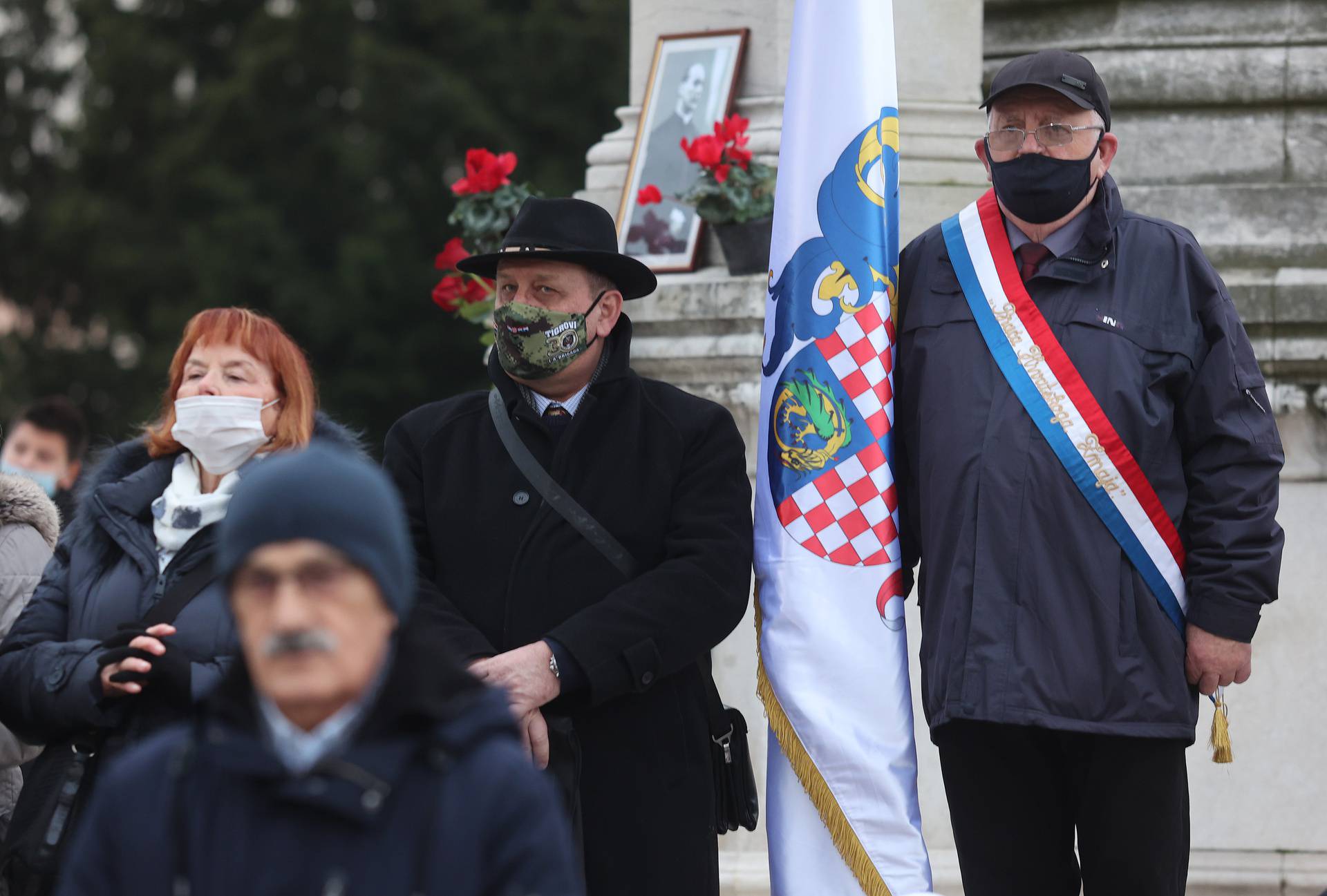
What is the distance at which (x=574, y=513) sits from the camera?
3.97 metres

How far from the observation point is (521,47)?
19828 mm

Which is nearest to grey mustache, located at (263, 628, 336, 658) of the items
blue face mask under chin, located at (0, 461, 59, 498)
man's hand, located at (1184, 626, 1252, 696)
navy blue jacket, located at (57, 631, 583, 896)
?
navy blue jacket, located at (57, 631, 583, 896)

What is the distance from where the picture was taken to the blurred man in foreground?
2225 millimetres

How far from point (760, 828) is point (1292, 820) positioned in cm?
148

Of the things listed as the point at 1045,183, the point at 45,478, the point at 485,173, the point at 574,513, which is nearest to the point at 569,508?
the point at 574,513

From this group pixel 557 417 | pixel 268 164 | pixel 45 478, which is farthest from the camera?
pixel 268 164

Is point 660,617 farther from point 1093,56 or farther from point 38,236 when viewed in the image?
point 38,236

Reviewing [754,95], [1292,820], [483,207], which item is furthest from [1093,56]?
[1292,820]

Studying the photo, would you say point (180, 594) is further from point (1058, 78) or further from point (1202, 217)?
point (1202, 217)

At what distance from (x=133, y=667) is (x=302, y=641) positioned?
5.09ft

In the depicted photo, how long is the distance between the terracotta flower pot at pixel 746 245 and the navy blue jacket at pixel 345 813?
11.8ft

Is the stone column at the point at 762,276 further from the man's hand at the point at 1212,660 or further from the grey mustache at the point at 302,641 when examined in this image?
the grey mustache at the point at 302,641

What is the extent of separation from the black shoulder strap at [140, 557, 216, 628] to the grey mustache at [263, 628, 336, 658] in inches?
65.8

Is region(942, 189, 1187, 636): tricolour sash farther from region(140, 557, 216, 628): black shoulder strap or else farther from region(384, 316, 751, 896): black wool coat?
region(140, 557, 216, 628): black shoulder strap
